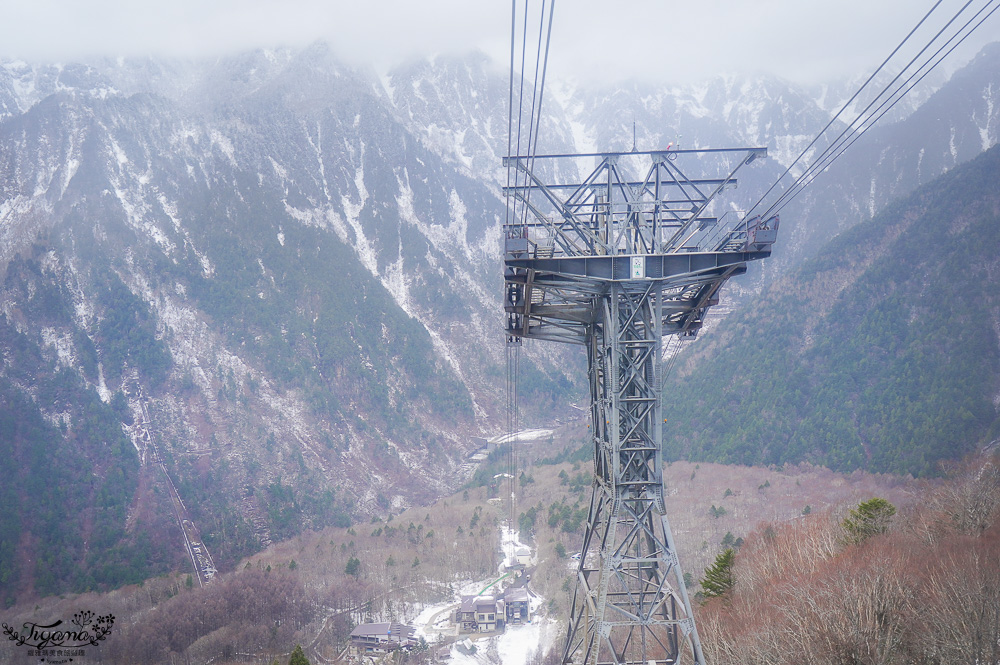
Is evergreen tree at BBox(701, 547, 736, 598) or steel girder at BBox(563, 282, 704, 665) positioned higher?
steel girder at BBox(563, 282, 704, 665)

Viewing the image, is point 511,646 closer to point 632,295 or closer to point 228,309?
point 632,295

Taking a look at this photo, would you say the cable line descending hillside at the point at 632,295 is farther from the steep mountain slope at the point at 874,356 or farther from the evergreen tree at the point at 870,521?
the steep mountain slope at the point at 874,356

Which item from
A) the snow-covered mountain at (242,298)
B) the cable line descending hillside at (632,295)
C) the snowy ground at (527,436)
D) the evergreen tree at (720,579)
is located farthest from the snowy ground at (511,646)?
the snowy ground at (527,436)

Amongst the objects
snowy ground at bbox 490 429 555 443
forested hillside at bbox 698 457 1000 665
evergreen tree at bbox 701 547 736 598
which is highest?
forested hillside at bbox 698 457 1000 665

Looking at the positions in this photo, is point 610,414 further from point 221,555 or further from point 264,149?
point 264,149

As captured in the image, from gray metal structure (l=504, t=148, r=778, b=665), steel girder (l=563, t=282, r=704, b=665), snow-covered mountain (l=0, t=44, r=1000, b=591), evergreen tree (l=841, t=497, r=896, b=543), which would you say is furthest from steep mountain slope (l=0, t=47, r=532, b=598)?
gray metal structure (l=504, t=148, r=778, b=665)

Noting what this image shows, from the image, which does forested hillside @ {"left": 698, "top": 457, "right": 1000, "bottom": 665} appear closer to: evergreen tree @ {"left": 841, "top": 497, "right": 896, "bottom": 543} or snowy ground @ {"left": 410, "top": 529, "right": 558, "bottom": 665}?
evergreen tree @ {"left": 841, "top": 497, "right": 896, "bottom": 543}

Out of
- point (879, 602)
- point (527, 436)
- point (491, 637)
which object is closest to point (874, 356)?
Answer: point (527, 436)

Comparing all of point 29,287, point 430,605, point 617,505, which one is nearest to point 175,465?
point 29,287
